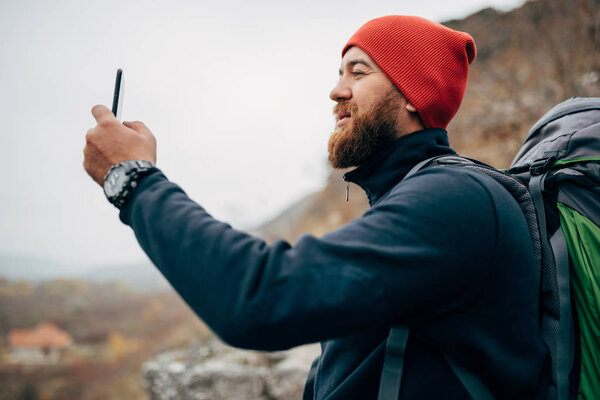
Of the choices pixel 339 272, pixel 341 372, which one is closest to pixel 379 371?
pixel 341 372

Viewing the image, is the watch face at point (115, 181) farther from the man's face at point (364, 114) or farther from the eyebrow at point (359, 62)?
the eyebrow at point (359, 62)

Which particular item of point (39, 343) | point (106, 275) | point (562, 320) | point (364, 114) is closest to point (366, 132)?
point (364, 114)

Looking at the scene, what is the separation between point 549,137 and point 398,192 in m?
0.82

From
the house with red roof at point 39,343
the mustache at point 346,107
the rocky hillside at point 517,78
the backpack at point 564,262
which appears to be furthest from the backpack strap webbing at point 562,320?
the house with red roof at point 39,343

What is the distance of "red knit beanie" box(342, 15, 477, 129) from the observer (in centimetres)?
148

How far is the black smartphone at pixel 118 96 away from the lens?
3.76 ft

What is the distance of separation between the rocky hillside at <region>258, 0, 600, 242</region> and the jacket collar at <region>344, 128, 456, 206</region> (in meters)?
5.23

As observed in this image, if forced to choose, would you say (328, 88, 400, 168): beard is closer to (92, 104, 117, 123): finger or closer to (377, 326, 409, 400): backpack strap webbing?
(377, 326, 409, 400): backpack strap webbing

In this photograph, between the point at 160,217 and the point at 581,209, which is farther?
the point at 581,209

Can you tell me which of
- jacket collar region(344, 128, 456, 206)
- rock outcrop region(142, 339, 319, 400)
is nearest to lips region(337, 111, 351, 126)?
jacket collar region(344, 128, 456, 206)

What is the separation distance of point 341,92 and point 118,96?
33.2 inches

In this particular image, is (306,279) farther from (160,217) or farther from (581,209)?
(581,209)

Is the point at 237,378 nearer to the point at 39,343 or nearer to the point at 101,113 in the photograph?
the point at 101,113

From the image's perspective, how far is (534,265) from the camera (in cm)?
97
